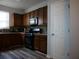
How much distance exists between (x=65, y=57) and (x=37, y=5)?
3.64m

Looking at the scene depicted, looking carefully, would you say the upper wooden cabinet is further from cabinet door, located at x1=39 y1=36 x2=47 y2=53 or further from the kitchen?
cabinet door, located at x1=39 y1=36 x2=47 y2=53

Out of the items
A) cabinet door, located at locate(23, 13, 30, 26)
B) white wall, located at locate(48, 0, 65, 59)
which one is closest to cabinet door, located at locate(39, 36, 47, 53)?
white wall, located at locate(48, 0, 65, 59)

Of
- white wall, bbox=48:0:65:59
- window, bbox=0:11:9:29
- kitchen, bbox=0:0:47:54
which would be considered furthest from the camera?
window, bbox=0:11:9:29

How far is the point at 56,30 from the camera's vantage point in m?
3.61

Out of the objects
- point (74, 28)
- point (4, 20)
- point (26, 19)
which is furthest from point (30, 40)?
point (74, 28)

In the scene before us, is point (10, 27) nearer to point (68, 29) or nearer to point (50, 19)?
point (50, 19)

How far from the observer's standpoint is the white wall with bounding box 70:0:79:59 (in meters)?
3.08

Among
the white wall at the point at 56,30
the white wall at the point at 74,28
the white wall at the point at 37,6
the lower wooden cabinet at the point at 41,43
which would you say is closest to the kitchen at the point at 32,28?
the lower wooden cabinet at the point at 41,43

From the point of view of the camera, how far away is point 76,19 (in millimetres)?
3176

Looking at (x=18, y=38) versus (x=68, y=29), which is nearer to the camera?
(x=68, y=29)

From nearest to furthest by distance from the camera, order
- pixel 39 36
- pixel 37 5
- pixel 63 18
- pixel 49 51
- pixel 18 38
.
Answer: pixel 63 18, pixel 49 51, pixel 39 36, pixel 37 5, pixel 18 38

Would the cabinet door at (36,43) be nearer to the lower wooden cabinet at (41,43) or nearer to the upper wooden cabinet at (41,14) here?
the lower wooden cabinet at (41,43)

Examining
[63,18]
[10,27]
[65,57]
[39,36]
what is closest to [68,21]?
[63,18]

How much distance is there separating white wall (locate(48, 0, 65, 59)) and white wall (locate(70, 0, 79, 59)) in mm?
338
